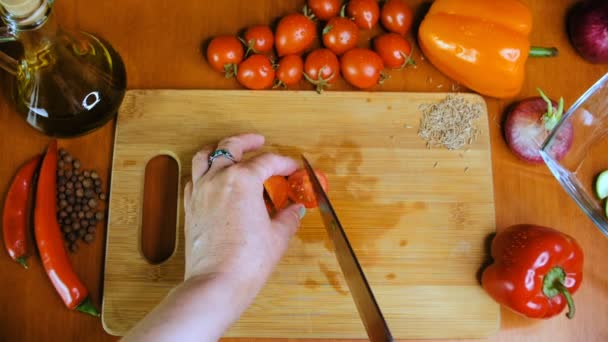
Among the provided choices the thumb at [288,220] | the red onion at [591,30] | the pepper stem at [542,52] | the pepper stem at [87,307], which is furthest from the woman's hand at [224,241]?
the red onion at [591,30]

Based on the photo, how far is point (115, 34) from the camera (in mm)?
1410

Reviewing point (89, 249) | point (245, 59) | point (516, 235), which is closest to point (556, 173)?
point (516, 235)

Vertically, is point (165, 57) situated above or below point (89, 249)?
above

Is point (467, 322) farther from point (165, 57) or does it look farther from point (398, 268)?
point (165, 57)

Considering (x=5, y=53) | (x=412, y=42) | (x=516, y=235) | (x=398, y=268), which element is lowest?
(x=398, y=268)

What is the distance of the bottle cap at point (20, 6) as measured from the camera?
93 cm

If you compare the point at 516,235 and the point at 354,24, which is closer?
the point at 516,235

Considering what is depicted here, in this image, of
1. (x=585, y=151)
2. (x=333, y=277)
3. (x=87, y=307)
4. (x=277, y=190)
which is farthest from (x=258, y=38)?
(x=585, y=151)

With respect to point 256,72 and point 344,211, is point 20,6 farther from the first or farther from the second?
point 344,211

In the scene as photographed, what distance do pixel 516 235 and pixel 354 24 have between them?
66 centimetres

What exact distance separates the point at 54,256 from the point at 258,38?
73 centimetres

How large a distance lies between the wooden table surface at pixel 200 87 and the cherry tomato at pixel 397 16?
8cm

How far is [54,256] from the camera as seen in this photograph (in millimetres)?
1244

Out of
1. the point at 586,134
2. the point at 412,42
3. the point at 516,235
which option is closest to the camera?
the point at 516,235
